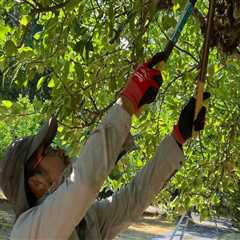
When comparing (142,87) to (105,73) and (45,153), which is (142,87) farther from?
(105,73)

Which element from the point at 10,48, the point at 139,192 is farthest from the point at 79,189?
the point at 10,48

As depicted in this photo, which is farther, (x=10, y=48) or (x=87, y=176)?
(x=10, y=48)

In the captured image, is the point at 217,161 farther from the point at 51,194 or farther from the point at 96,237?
the point at 51,194

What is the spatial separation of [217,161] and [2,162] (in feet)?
8.07

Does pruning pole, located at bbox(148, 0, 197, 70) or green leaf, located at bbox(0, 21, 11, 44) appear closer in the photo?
pruning pole, located at bbox(148, 0, 197, 70)

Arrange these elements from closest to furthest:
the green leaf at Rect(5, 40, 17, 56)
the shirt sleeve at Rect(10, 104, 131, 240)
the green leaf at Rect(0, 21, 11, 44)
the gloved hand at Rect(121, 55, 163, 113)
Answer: the shirt sleeve at Rect(10, 104, 131, 240) < the gloved hand at Rect(121, 55, 163, 113) < the green leaf at Rect(5, 40, 17, 56) < the green leaf at Rect(0, 21, 11, 44)

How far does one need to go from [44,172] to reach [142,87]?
38 centimetres

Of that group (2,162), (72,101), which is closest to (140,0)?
(72,101)

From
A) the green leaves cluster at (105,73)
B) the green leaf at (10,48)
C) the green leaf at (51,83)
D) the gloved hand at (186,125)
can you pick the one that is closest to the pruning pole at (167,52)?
the gloved hand at (186,125)

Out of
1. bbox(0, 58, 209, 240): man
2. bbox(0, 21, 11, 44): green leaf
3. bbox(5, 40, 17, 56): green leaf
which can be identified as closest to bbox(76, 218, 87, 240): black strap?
bbox(0, 58, 209, 240): man

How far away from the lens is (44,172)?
5.74 feet

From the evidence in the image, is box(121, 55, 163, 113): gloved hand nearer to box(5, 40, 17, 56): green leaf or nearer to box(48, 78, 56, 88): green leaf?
box(5, 40, 17, 56): green leaf

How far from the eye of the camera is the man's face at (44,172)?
1.73 meters

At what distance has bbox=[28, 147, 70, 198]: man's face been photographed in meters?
1.73
